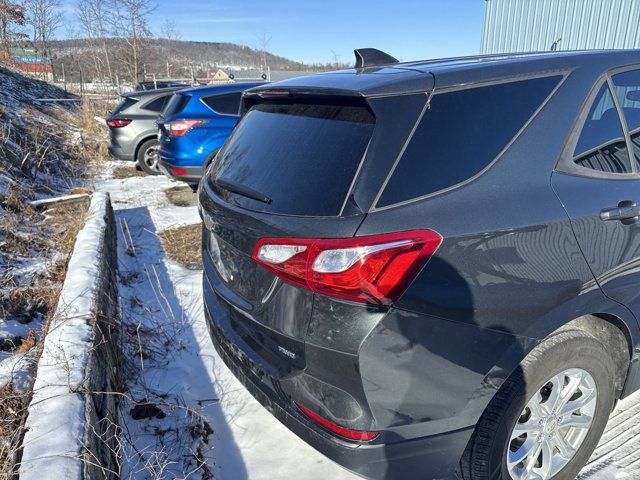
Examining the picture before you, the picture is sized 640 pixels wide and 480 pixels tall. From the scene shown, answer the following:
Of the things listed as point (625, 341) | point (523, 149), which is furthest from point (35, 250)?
point (625, 341)

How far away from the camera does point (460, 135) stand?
1.68 m

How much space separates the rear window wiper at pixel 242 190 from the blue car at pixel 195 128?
184 inches

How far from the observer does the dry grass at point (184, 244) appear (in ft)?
16.3

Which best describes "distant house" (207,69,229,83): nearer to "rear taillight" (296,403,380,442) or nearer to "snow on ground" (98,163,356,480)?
"snow on ground" (98,163,356,480)

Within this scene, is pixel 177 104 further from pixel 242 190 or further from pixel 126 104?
pixel 242 190

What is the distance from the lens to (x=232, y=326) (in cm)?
211

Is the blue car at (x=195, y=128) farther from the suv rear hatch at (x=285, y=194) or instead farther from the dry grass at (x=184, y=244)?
the suv rear hatch at (x=285, y=194)

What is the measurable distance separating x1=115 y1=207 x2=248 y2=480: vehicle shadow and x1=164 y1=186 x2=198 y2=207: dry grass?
255 cm

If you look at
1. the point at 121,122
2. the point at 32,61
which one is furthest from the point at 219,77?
the point at 121,122

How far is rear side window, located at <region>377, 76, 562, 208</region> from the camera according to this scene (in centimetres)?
158

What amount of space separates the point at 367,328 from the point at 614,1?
12.0 metres

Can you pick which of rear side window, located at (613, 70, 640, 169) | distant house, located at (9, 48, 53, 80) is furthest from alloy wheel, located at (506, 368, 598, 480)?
distant house, located at (9, 48, 53, 80)

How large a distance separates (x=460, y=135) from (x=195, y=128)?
578 centimetres

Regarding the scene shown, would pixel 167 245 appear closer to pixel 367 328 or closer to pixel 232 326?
pixel 232 326
